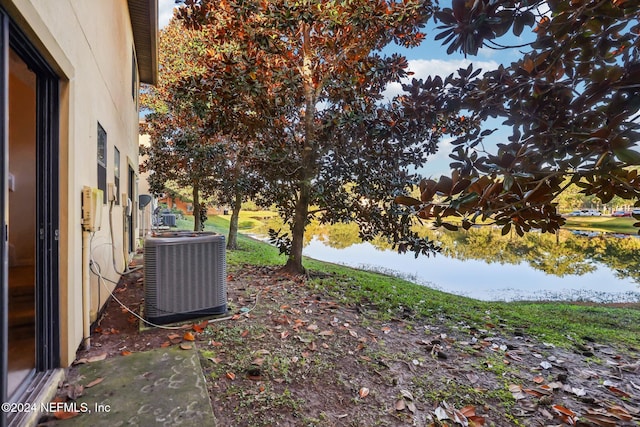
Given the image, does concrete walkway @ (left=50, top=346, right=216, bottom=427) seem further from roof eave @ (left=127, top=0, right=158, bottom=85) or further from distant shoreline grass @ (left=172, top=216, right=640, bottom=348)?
roof eave @ (left=127, top=0, right=158, bottom=85)

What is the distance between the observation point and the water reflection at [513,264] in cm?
946

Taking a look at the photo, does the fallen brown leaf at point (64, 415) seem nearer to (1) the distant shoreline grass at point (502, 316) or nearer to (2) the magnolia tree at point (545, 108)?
(2) the magnolia tree at point (545, 108)

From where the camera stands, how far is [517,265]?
12781mm

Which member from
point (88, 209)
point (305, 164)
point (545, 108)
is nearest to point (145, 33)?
point (305, 164)

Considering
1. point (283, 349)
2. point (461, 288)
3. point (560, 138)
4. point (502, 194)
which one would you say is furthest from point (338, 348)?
point (461, 288)

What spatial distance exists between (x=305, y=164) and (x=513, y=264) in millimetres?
11206

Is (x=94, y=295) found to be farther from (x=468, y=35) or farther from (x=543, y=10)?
(x=543, y=10)

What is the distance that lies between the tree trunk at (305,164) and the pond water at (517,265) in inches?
163

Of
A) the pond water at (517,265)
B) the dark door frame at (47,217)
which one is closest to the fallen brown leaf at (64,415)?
the dark door frame at (47,217)

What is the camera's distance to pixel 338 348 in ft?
9.64

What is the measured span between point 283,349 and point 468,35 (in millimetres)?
2705

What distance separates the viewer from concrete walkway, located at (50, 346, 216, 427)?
1863 millimetres

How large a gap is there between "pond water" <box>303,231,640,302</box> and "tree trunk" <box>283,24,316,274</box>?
413 cm

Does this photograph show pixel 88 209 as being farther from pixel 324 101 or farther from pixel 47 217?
pixel 324 101
